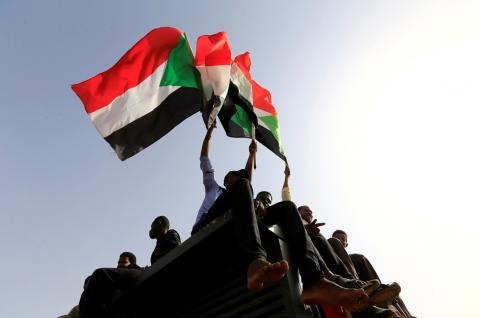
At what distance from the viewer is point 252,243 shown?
286cm

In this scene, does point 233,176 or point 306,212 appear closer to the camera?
point 233,176

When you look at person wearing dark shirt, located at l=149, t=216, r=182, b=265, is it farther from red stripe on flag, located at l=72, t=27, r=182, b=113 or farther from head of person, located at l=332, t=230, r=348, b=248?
head of person, located at l=332, t=230, r=348, b=248

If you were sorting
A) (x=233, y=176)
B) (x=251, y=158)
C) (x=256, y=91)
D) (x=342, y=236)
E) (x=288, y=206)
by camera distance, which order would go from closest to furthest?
1. (x=288, y=206)
2. (x=233, y=176)
3. (x=251, y=158)
4. (x=342, y=236)
5. (x=256, y=91)

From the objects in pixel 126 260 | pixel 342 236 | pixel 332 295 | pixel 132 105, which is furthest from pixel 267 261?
pixel 132 105

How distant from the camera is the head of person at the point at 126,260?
567cm

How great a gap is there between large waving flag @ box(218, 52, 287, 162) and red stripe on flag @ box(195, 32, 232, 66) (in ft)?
1.30

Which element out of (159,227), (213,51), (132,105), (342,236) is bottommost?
(342,236)

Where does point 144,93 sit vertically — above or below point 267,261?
above

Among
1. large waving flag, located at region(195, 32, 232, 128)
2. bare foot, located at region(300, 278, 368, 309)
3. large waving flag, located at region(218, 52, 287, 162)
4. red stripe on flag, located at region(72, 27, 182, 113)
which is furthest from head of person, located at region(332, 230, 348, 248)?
red stripe on flag, located at region(72, 27, 182, 113)

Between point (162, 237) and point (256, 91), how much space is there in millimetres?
3754

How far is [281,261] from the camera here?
2.55 m

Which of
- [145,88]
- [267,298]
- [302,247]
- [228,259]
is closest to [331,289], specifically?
[302,247]

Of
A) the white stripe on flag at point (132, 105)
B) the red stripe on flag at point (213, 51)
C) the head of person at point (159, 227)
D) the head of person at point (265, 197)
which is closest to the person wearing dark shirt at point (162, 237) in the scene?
the head of person at point (159, 227)

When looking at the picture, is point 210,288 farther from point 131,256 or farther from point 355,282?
point 131,256
